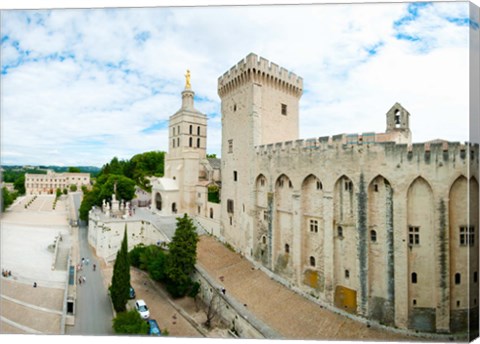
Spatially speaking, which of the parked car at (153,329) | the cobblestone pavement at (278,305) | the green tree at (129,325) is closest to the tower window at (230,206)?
the cobblestone pavement at (278,305)

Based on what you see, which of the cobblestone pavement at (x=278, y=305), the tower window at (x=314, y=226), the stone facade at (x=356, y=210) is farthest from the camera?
the tower window at (x=314, y=226)

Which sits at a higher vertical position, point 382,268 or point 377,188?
point 377,188

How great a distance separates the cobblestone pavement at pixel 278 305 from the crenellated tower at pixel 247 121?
140 centimetres

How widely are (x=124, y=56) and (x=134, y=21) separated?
4.11ft

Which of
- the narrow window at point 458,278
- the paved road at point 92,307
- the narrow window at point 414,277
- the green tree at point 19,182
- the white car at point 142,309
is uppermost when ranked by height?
the green tree at point 19,182

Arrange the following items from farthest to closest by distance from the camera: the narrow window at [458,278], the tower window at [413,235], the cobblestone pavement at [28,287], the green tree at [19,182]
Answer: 1. the green tree at [19,182]
2. the tower window at [413,235]
3. the cobblestone pavement at [28,287]
4. the narrow window at [458,278]

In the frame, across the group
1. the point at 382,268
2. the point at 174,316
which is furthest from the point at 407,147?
the point at 174,316

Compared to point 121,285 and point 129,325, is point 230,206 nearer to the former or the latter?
point 121,285

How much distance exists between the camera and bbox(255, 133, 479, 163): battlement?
7.67m

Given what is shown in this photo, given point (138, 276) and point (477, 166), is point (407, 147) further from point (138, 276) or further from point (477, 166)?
point (138, 276)

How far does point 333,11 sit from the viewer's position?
7.83 meters

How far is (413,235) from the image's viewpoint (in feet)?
28.3

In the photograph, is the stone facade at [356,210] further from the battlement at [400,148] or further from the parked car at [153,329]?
the parked car at [153,329]

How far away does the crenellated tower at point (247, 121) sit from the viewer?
14055 mm
